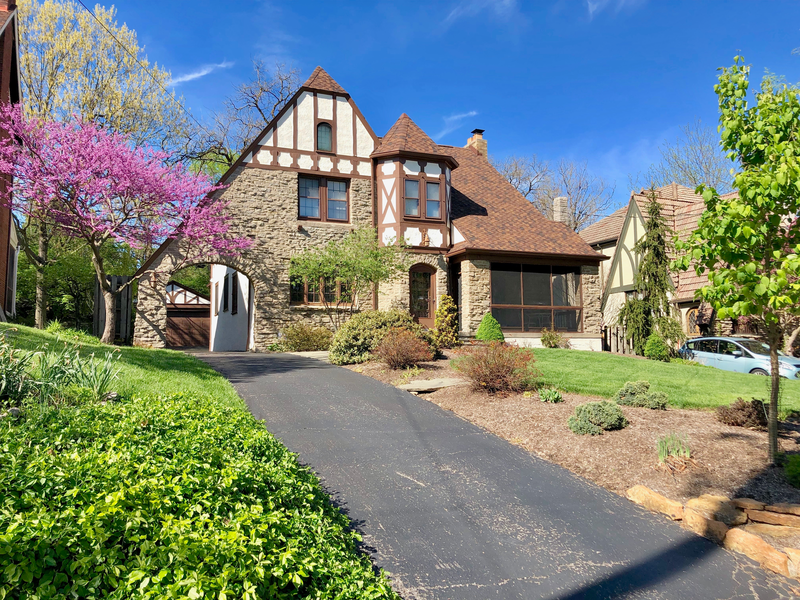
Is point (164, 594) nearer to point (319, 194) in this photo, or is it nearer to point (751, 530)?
point (751, 530)

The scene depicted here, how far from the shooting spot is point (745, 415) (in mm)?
6910

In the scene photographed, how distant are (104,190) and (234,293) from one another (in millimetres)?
8038

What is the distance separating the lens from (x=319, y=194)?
65.4ft

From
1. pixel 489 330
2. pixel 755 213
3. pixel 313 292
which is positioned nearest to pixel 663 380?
pixel 489 330

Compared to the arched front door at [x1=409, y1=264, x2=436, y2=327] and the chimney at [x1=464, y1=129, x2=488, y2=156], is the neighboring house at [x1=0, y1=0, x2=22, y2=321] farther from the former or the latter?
the chimney at [x1=464, y1=129, x2=488, y2=156]

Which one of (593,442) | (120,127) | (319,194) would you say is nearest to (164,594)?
(593,442)

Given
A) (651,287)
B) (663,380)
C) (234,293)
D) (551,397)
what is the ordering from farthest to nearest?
(234,293) < (651,287) < (663,380) < (551,397)

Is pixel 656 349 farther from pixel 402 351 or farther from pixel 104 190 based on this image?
pixel 104 190

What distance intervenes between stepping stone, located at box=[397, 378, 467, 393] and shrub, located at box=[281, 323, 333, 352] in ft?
28.4

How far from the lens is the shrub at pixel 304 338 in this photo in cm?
1839

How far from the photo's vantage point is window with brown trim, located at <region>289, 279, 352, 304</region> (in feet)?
62.7

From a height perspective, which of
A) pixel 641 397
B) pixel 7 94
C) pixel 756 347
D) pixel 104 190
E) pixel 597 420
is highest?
pixel 7 94

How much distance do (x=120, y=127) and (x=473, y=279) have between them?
16.0m

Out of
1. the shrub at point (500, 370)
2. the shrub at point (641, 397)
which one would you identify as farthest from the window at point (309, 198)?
the shrub at point (641, 397)
